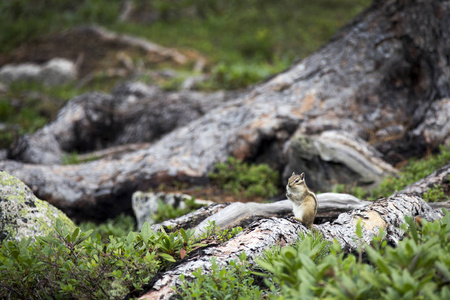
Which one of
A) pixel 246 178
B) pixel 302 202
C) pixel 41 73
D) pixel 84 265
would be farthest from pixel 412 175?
pixel 41 73

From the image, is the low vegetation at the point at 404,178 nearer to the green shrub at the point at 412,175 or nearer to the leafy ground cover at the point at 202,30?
the green shrub at the point at 412,175

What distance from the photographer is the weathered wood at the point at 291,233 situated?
181 inches

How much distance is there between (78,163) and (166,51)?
12.1 meters

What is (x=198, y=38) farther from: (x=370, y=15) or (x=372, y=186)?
(x=372, y=186)

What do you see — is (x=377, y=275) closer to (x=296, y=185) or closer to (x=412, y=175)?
(x=296, y=185)

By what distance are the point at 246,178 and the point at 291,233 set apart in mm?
4679

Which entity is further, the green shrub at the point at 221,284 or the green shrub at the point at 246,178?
the green shrub at the point at 246,178

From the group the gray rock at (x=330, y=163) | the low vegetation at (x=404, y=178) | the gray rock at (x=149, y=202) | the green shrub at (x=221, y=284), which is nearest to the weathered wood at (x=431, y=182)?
the low vegetation at (x=404, y=178)

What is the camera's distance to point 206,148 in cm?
1105

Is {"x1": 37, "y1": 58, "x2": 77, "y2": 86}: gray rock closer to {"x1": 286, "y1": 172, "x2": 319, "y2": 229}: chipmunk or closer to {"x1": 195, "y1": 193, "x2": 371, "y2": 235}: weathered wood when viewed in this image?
{"x1": 195, "y1": 193, "x2": 371, "y2": 235}: weathered wood

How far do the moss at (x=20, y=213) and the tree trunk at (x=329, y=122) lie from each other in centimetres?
371

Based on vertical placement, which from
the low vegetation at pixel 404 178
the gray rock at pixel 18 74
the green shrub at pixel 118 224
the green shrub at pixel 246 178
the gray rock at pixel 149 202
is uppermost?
the gray rock at pixel 18 74

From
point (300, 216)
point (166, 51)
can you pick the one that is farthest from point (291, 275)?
point (166, 51)

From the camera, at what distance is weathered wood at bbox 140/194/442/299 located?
4.60m
